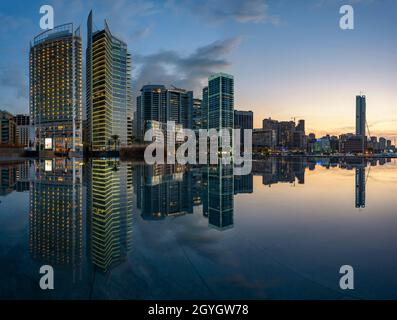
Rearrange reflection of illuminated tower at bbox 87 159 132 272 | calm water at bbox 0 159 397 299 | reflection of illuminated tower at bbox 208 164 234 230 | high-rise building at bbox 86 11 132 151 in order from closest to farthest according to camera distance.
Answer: calm water at bbox 0 159 397 299, reflection of illuminated tower at bbox 87 159 132 272, reflection of illuminated tower at bbox 208 164 234 230, high-rise building at bbox 86 11 132 151

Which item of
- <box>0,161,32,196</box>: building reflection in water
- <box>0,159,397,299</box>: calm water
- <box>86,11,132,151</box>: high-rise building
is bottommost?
<box>0,159,397,299</box>: calm water

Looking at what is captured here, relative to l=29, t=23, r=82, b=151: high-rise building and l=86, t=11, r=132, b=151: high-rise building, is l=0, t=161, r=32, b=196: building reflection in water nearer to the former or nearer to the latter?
l=86, t=11, r=132, b=151: high-rise building

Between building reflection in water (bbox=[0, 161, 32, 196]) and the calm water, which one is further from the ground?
building reflection in water (bbox=[0, 161, 32, 196])

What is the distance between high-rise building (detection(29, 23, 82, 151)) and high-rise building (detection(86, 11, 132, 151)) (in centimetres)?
1668

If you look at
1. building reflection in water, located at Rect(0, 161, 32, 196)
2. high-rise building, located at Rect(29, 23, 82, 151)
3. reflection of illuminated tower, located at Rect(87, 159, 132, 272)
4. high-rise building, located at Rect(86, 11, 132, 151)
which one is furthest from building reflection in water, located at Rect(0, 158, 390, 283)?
high-rise building, located at Rect(29, 23, 82, 151)

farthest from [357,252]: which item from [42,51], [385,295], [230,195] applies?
[42,51]

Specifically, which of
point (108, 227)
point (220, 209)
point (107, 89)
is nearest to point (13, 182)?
point (108, 227)

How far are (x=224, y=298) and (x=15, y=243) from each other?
5.84 m

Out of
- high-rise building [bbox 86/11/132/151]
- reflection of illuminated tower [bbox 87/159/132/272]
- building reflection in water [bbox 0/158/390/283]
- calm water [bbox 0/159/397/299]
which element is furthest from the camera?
high-rise building [bbox 86/11/132/151]

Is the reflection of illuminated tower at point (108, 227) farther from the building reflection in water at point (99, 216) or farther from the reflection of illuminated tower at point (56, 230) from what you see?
the reflection of illuminated tower at point (56, 230)

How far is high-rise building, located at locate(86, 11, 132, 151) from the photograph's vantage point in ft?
448

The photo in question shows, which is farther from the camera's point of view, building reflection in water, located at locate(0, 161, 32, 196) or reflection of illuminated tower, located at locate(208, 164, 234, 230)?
building reflection in water, located at locate(0, 161, 32, 196)
